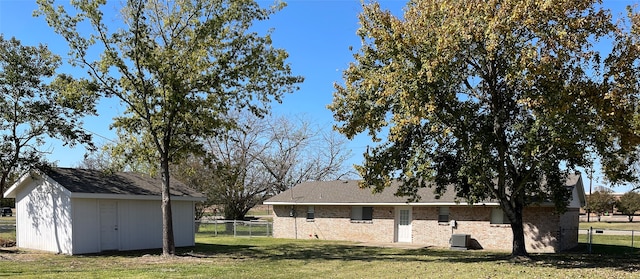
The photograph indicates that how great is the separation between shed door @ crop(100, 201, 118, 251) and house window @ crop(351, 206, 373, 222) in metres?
12.8

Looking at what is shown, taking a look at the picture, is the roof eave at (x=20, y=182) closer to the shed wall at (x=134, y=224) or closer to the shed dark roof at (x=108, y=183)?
the shed dark roof at (x=108, y=183)

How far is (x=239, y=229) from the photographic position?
3303 cm

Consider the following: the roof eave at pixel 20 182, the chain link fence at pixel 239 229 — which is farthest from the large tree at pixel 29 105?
the chain link fence at pixel 239 229

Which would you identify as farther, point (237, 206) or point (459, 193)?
point (237, 206)

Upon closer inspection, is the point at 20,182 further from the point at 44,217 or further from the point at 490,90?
the point at 490,90

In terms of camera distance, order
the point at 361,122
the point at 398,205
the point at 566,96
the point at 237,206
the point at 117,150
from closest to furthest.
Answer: the point at 566,96, the point at 361,122, the point at 117,150, the point at 398,205, the point at 237,206

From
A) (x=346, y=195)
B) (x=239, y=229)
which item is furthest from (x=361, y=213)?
(x=239, y=229)

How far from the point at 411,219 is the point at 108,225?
14.3m

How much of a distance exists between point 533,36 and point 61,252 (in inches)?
692

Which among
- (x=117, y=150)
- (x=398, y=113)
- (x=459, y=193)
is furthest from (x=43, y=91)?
(x=459, y=193)

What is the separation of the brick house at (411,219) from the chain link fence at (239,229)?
1.15 m

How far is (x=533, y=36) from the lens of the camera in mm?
14992

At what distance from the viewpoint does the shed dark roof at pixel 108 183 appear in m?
20.4

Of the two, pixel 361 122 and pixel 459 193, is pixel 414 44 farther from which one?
→ pixel 459 193
